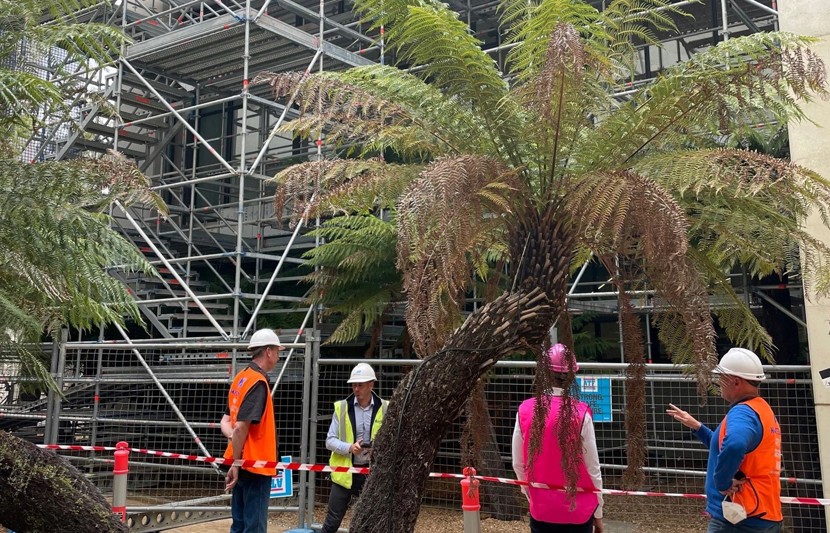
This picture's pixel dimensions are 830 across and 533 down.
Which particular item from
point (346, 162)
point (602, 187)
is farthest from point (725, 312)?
point (346, 162)

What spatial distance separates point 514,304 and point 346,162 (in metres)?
1.38

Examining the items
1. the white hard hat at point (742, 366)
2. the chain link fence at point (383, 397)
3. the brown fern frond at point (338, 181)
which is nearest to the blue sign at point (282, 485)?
the chain link fence at point (383, 397)

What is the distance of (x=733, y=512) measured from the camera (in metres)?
4.46

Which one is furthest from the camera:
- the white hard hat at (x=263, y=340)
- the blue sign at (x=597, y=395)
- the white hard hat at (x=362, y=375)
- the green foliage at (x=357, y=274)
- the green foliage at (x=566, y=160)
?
the green foliage at (x=357, y=274)

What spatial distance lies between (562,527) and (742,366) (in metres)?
1.36

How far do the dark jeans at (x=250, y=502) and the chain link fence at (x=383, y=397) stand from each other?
1.46 meters

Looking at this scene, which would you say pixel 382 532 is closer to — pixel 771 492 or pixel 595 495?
pixel 595 495

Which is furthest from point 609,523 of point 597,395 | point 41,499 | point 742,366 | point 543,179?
point 41,499

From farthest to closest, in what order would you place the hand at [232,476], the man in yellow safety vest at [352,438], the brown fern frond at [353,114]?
the man in yellow safety vest at [352,438] → the hand at [232,476] → the brown fern frond at [353,114]

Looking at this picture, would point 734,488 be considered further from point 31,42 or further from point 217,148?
point 217,148

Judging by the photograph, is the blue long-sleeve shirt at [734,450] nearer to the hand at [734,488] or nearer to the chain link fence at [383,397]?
the hand at [734,488]

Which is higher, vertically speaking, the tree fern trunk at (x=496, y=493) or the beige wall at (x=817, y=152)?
the beige wall at (x=817, y=152)

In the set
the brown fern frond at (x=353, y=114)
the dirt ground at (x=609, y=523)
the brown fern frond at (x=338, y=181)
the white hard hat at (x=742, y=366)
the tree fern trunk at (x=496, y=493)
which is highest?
the brown fern frond at (x=353, y=114)

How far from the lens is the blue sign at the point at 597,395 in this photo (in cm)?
765
